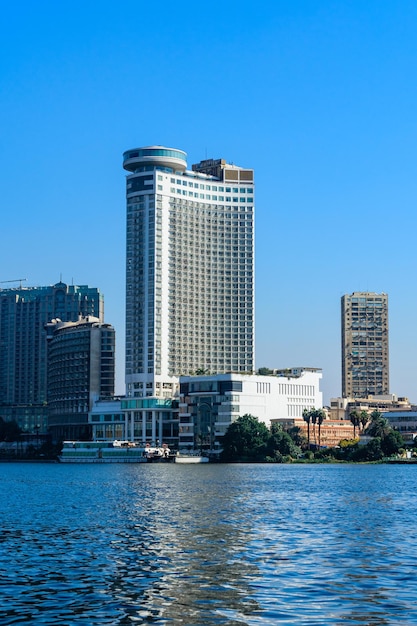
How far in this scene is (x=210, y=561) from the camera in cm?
5547

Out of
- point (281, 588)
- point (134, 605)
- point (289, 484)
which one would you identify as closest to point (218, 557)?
point (281, 588)

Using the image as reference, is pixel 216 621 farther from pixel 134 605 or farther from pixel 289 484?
pixel 289 484

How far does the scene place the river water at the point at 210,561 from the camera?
40.9 m

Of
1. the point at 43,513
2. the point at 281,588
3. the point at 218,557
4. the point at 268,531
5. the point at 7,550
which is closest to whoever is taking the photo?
the point at 281,588

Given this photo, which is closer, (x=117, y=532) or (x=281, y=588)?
(x=281, y=588)

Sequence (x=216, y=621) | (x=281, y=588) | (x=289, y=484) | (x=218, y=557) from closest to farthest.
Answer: (x=216, y=621) < (x=281, y=588) < (x=218, y=557) < (x=289, y=484)

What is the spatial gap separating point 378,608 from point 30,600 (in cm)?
1505

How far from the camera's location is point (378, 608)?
A: 41.3 meters

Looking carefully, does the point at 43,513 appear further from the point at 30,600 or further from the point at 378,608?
the point at 378,608

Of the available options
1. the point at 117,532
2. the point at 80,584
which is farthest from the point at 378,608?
the point at 117,532

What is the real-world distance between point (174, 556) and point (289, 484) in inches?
3380

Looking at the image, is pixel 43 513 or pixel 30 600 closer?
pixel 30 600

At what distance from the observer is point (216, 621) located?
128ft

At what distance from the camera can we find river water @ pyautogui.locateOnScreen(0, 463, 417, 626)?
4094 cm
